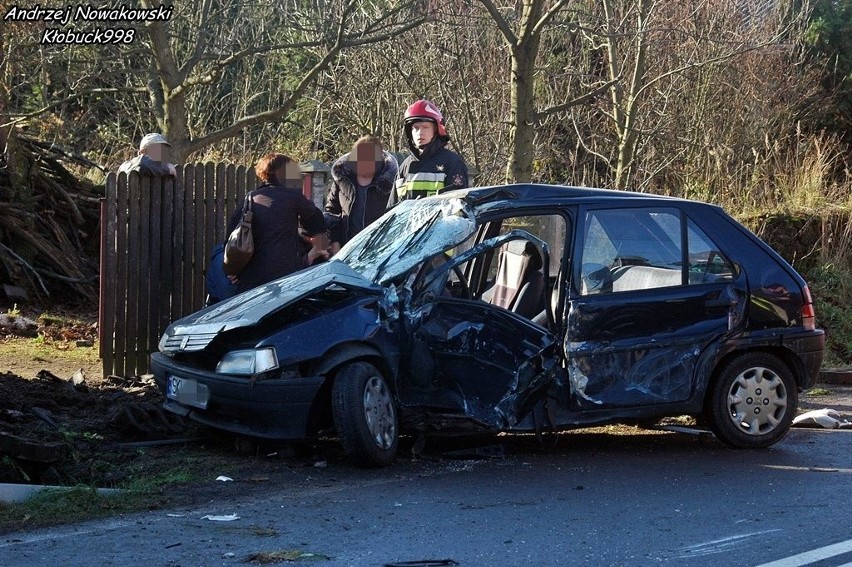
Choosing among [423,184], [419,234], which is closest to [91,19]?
[423,184]

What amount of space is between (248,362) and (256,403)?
0.84ft

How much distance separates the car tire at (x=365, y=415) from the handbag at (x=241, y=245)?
9.17ft

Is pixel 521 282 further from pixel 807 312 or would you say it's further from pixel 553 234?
pixel 807 312

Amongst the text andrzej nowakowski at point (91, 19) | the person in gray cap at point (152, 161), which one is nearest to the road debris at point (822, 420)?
the person in gray cap at point (152, 161)

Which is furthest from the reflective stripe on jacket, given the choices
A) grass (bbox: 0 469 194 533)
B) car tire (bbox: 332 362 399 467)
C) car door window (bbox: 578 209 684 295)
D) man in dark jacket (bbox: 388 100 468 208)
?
grass (bbox: 0 469 194 533)

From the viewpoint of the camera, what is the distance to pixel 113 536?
547 cm

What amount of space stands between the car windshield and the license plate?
1.26 m

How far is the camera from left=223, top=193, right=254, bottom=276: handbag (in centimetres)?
955

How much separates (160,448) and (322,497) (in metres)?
1.74

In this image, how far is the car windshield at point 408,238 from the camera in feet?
24.7

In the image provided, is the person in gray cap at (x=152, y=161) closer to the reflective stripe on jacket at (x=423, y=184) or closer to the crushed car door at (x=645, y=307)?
the reflective stripe on jacket at (x=423, y=184)

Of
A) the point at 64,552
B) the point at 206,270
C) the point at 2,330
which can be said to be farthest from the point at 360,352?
the point at 2,330

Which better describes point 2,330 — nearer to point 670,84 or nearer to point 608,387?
point 608,387

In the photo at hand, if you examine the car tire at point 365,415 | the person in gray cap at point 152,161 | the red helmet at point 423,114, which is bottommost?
the car tire at point 365,415
